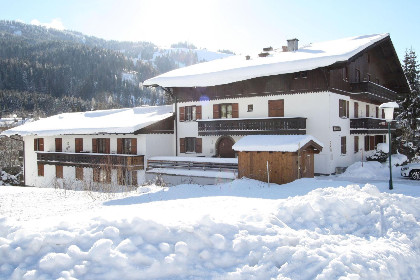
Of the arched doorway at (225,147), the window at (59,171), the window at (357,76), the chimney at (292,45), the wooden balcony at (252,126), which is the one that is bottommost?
the window at (59,171)

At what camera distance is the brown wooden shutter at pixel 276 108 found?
82.2 ft

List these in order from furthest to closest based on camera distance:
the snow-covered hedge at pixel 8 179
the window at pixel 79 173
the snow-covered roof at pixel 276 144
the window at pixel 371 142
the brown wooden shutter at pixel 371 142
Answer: the snow-covered hedge at pixel 8 179
the window at pixel 79 173
the brown wooden shutter at pixel 371 142
the window at pixel 371 142
the snow-covered roof at pixel 276 144

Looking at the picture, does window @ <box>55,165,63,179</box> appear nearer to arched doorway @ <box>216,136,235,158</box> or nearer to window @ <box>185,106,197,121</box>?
window @ <box>185,106,197,121</box>

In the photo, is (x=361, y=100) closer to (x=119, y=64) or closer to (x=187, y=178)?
(x=187, y=178)

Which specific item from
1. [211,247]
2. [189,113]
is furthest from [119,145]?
→ [211,247]

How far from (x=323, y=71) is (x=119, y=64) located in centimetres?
17747

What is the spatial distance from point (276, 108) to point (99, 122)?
15.8 m

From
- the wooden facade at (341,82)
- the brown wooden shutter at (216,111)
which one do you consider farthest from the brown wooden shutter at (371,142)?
the brown wooden shutter at (216,111)

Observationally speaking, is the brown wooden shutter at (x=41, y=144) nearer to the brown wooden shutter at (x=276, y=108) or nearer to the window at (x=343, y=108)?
the brown wooden shutter at (x=276, y=108)

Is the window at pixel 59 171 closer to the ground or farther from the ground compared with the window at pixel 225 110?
closer to the ground

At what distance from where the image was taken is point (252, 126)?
2536cm

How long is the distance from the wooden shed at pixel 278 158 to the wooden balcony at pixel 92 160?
9.90 metres

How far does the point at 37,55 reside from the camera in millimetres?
181625

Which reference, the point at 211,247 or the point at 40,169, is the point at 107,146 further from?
the point at 211,247
